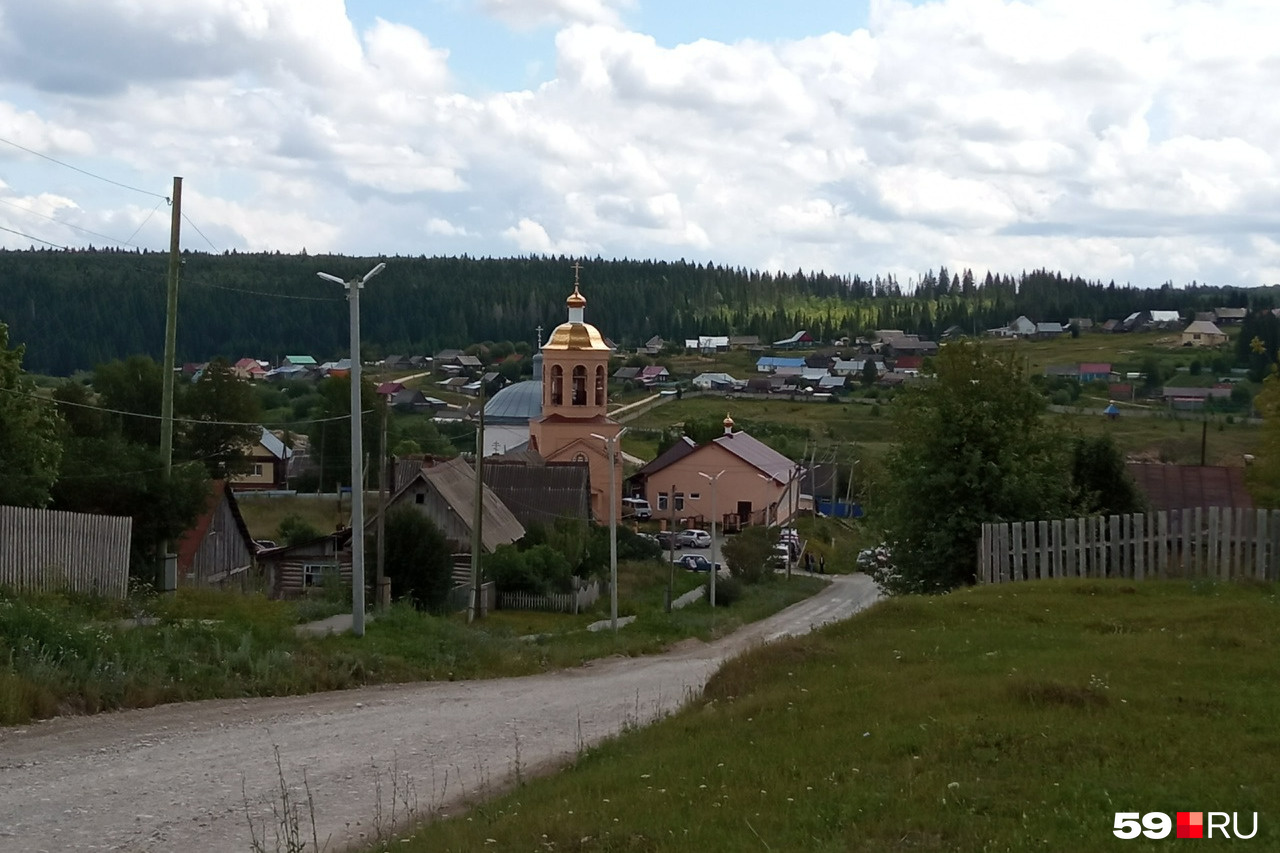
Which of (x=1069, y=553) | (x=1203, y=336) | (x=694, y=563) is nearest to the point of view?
(x=1069, y=553)

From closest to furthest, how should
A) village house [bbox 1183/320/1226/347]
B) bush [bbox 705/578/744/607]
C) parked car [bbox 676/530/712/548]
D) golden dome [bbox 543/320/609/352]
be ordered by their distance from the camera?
bush [bbox 705/578/744/607] < golden dome [bbox 543/320/609/352] < parked car [bbox 676/530/712/548] < village house [bbox 1183/320/1226/347]

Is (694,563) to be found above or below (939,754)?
below

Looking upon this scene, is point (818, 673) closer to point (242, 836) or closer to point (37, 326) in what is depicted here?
point (242, 836)

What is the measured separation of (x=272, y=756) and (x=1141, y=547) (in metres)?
13.0

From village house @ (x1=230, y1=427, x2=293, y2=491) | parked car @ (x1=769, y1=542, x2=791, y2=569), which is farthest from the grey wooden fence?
village house @ (x1=230, y1=427, x2=293, y2=491)

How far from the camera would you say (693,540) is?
6812cm

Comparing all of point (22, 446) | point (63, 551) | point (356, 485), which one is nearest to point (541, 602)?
point (22, 446)

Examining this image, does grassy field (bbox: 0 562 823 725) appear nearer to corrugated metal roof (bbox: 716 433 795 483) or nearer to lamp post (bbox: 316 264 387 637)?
lamp post (bbox: 316 264 387 637)

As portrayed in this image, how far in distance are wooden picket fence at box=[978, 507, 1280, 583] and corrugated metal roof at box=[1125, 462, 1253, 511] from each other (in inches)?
772

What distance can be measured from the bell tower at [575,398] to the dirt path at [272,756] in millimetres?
41433

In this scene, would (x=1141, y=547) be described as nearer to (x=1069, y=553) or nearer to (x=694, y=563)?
(x=1069, y=553)

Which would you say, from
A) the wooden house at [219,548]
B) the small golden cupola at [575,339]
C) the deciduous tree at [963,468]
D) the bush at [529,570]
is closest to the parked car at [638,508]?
the small golden cupola at [575,339]

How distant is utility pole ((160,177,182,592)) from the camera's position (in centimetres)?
2608

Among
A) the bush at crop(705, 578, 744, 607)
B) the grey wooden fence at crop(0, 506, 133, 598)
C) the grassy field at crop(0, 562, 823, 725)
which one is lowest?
the bush at crop(705, 578, 744, 607)
